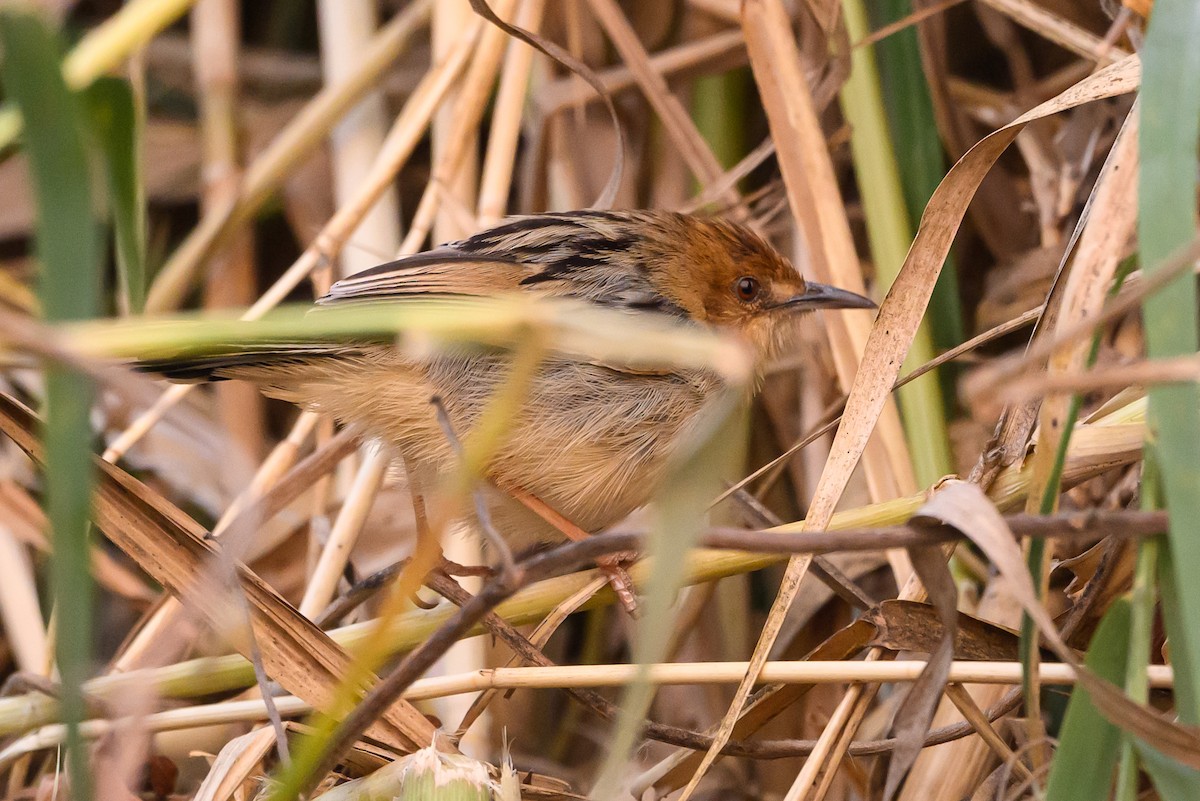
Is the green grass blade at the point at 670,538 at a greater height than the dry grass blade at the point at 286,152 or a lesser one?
lesser

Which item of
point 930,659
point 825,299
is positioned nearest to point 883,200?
point 825,299

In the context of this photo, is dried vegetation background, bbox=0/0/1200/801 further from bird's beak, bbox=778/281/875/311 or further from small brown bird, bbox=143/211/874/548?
small brown bird, bbox=143/211/874/548

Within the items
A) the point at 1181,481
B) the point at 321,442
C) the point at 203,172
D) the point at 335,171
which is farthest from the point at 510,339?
the point at 203,172

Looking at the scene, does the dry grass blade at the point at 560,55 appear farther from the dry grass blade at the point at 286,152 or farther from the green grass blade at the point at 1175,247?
the green grass blade at the point at 1175,247

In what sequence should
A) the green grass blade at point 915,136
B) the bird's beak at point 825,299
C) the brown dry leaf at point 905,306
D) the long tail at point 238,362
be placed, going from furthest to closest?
the green grass blade at point 915,136
the bird's beak at point 825,299
the long tail at point 238,362
the brown dry leaf at point 905,306

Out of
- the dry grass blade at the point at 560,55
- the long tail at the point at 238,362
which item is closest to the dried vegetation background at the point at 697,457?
the long tail at the point at 238,362

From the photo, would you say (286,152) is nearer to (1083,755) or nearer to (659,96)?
(659,96)
